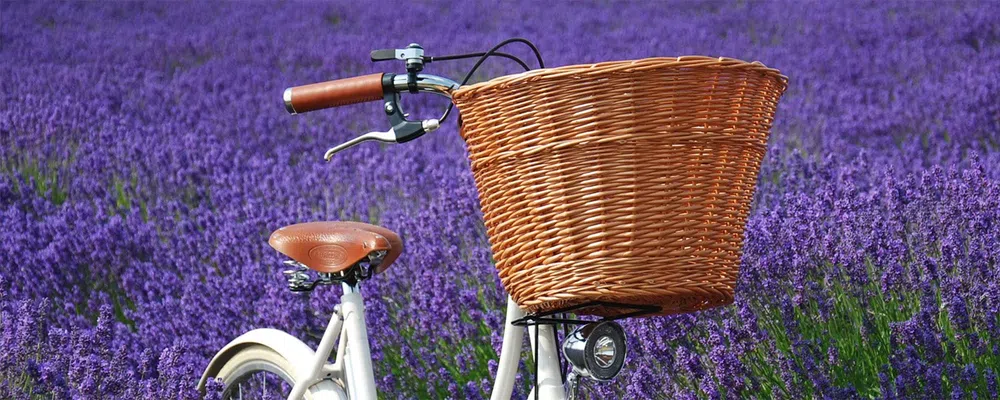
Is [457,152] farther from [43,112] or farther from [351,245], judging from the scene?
[351,245]

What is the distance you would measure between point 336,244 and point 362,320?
0.51 feet

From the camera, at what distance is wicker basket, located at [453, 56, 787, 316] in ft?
5.50

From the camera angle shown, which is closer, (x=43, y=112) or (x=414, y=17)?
(x=43, y=112)

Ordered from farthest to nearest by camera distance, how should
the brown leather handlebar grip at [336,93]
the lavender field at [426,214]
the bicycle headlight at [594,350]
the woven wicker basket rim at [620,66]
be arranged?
the lavender field at [426,214] → the brown leather handlebar grip at [336,93] → the bicycle headlight at [594,350] → the woven wicker basket rim at [620,66]

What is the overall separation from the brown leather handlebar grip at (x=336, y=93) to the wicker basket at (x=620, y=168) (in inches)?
8.2

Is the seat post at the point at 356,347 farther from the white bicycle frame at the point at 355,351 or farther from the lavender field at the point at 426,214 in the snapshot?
the lavender field at the point at 426,214

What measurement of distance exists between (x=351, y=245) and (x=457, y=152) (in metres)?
3.47

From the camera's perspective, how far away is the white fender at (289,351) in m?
2.28

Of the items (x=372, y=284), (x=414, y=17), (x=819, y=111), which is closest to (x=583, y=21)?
(x=414, y=17)

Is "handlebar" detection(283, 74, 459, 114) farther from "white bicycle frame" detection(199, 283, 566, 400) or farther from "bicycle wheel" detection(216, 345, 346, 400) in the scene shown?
"bicycle wheel" detection(216, 345, 346, 400)

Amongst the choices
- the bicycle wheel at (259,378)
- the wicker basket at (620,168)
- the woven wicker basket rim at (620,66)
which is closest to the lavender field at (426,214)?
the bicycle wheel at (259,378)

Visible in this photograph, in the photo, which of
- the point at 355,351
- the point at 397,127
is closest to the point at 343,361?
the point at 355,351

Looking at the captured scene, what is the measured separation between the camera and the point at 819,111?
20.0 feet

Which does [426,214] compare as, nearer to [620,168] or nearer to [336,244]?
[336,244]
